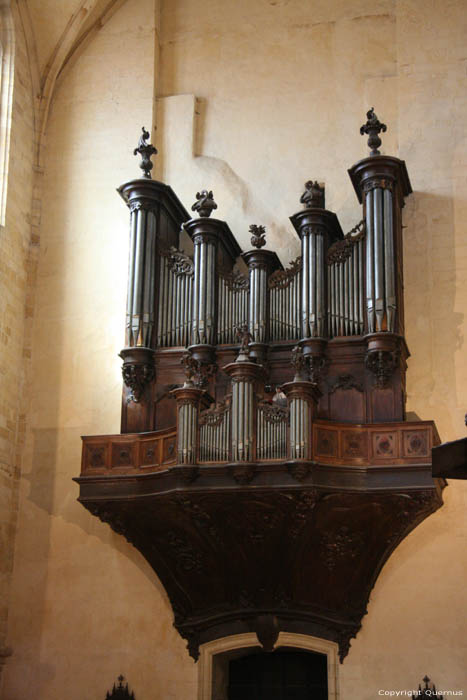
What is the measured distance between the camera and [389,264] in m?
14.6

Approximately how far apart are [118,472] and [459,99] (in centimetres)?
775

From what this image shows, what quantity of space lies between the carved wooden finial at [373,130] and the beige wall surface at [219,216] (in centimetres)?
110

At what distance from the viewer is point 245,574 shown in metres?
14.6

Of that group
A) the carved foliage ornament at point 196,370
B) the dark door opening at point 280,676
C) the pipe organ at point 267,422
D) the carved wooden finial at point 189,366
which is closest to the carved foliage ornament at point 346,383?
the pipe organ at point 267,422

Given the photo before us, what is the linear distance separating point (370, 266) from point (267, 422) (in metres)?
2.76

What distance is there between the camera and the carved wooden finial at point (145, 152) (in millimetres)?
16094

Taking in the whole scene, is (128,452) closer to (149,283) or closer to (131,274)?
(149,283)

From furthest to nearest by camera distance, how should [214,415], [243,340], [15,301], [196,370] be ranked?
1. [15,301]
2. [196,370]
3. [243,340]
4. [214,415]

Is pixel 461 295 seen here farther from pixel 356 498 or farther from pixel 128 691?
pixel 128 691

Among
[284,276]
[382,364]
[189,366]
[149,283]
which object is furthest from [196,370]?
[382,364]

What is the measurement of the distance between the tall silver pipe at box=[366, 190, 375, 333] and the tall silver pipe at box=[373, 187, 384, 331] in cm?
5

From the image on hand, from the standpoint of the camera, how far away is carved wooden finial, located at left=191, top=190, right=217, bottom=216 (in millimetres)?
15727

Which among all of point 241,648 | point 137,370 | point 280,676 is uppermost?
point 137,370

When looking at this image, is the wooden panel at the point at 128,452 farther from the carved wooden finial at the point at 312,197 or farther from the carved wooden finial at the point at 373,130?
the carved wooden finial at the point at 373,130
